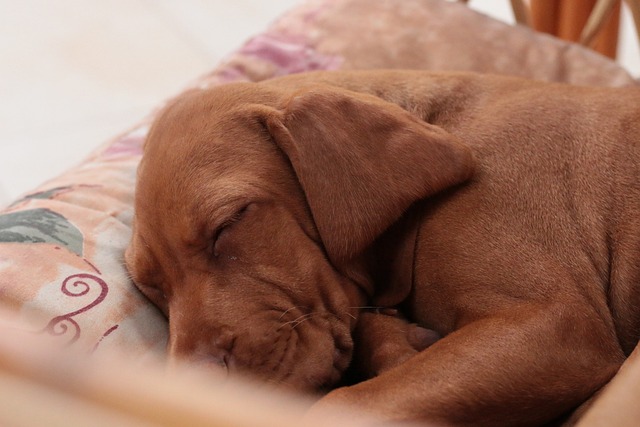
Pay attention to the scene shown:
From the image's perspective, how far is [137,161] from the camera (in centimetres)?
273

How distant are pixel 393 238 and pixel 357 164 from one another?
0.78 feet

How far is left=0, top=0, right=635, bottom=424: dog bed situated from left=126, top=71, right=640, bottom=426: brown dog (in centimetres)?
15

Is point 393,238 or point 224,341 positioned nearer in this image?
point 224,341

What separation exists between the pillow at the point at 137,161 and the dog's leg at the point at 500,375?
60cm

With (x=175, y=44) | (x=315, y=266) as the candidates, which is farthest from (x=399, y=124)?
(x=175, y=44)

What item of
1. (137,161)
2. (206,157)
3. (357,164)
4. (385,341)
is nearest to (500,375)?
(385,341)

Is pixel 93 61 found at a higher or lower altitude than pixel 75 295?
lower

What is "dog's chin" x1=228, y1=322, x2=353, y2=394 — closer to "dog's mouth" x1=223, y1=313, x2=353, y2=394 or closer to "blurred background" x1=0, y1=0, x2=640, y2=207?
"dog's mouth" x1=223, y1=313, x2=353, y2=394

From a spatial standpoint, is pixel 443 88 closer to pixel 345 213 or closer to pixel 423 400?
pixel 345 213

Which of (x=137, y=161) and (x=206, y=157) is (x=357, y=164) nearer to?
(x=206, y=157)

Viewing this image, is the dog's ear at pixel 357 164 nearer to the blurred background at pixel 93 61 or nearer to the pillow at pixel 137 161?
the pillow at pixel 137 161

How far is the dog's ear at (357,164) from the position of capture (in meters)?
1.88

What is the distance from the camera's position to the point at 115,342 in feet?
6.42

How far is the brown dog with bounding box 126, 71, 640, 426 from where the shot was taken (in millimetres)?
1755
